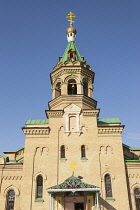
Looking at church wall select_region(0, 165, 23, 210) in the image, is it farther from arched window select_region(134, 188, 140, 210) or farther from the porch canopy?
arched window select_region(134, 188, 140, 210)

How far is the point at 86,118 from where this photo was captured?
837 inches

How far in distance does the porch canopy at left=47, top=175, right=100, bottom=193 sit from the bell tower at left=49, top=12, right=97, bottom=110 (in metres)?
7.35

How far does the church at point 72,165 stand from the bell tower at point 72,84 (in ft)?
0.32

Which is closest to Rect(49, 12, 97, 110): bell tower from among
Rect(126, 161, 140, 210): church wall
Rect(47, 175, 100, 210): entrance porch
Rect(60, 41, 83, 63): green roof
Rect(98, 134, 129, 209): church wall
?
Rect(60, 41, 83, 63): green roof

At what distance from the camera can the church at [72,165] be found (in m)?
17.9

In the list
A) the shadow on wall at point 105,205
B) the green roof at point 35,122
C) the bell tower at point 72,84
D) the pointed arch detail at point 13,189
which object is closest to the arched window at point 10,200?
Result: the pointed arch detail at point 13,189

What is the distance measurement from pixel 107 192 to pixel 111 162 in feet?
7.99

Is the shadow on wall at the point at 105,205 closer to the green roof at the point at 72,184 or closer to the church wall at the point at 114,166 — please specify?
the church wall at the point at 114,166

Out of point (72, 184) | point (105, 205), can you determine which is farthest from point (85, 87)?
point (105, 205)

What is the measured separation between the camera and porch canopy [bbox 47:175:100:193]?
16.7 m

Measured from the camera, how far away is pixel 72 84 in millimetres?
23484

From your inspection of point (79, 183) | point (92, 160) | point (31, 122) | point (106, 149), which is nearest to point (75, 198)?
point (79, 183)

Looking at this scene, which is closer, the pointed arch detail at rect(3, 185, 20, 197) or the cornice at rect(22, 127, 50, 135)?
the pointed arch detail at rect(3, 185, 20, 197)

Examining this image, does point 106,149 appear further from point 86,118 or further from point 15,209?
point 15,209
